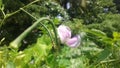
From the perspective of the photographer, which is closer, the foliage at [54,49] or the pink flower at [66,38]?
the foliage at [54,49]

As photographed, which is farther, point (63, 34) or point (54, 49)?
point (63, 34)

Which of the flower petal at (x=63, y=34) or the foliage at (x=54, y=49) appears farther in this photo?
the flower petal at (x=63, y=34)

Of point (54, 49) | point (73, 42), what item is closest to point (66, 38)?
point (73, 42)

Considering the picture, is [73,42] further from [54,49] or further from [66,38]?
[54,49]

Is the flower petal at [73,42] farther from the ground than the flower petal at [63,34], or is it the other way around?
the flower petal at [63,34]

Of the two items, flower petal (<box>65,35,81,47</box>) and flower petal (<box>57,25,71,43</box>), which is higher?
flower petal (<box>57,25,71,43</box>)

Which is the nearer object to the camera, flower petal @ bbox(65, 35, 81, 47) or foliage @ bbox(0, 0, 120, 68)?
foliage @ bbox(0, 0, 120, 68)

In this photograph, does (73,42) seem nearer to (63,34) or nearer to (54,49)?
(63,34)

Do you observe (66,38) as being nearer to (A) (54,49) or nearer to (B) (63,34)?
(B) (63,34)

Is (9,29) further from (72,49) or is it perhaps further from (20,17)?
(72,49)

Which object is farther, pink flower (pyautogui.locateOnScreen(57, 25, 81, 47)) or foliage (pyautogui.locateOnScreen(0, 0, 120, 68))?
pink flower (pyautogui.locateOnScreen(57, 25, 81, 47))

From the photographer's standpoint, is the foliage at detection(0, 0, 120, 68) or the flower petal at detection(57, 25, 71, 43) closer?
the foliage at detection(0, 0, 120, 68)

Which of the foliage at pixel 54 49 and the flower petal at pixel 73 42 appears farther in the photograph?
the flower petal at pixel 73 42
